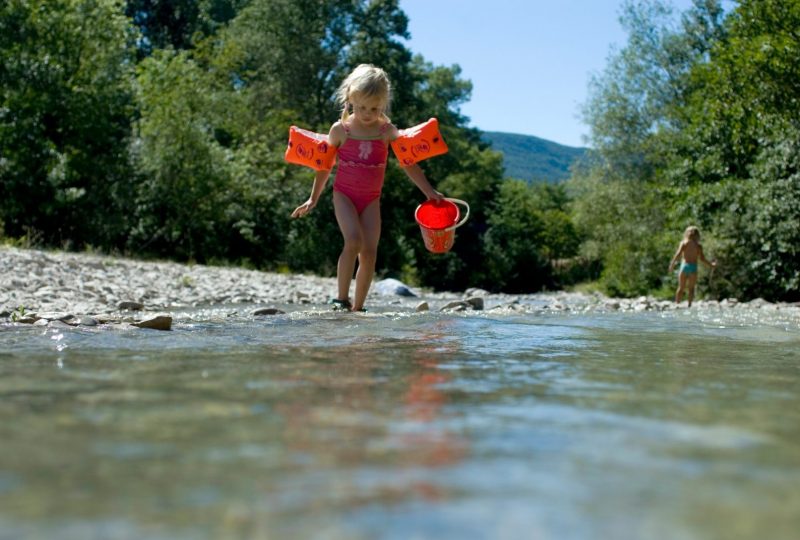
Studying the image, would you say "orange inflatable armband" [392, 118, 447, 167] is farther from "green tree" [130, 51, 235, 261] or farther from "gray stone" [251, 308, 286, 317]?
"green tree" [130, 51, 235, 261]

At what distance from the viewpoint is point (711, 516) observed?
59.7 inches

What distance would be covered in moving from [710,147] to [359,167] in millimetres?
17101

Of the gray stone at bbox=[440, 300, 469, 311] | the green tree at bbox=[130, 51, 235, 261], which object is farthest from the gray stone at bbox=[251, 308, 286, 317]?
the green tree at bbox=[130, 51, 235, 261]

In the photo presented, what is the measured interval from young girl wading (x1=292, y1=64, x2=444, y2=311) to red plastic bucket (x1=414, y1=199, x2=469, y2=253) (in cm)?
23

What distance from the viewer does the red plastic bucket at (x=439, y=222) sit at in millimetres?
7223

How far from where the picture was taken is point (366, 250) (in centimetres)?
754

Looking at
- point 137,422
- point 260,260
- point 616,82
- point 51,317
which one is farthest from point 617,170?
point 137,422

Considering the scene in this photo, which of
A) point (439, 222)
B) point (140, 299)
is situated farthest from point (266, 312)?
point (140, 299)

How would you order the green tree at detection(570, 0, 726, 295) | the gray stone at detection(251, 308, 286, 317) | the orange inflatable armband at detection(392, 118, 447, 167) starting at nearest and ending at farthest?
the gray stone at detection(251, 308, 286, 317)
the orange inflatable armband at detection(392, 118, 447, 167)
the green tree at detection(570, 0, 726, 295)

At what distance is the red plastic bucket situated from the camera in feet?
23.7

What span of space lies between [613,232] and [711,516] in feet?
103

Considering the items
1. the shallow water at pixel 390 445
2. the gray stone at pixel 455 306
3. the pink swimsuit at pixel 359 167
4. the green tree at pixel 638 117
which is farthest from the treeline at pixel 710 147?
the shallow water at pixel 390 445

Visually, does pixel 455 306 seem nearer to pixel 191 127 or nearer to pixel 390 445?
pixel 390 445

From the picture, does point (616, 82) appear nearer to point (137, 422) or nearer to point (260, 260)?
point (260, 260)
